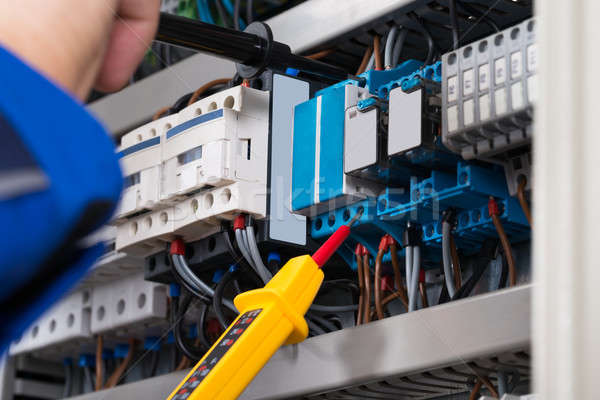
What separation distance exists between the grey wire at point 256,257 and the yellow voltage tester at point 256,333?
102 millimetres

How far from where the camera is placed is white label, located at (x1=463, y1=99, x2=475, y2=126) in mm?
772

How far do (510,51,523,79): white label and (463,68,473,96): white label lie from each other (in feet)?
0.14

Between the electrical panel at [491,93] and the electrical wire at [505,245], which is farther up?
the electrical panel at [491,93]

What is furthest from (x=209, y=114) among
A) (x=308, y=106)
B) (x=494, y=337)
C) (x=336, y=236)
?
(x=494, y=337)

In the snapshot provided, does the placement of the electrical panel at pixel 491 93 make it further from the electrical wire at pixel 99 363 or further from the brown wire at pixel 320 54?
the electrical wire at pixel 99 363

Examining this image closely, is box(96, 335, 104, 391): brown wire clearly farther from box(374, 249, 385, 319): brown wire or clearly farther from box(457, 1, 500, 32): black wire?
box(457, 1, 500, 32): black wire

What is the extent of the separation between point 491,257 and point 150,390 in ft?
1.53

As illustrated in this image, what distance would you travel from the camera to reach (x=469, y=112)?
776mm

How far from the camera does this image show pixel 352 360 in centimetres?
83

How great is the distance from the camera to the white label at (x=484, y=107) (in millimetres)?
757

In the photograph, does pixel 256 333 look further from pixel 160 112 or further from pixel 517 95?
pixel 160 112

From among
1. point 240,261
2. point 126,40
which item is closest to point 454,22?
point 240,261

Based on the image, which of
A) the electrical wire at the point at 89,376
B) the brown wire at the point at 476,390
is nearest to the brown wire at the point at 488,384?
the brown wire at the point at 476,390

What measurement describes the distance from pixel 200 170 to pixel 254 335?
0.92 feet
